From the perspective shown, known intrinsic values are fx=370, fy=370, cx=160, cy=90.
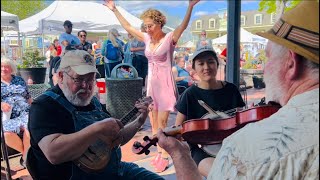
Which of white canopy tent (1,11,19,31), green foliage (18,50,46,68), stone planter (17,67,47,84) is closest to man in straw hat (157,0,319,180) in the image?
white canopy tent (1,11,19,31)

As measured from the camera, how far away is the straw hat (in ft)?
2.25

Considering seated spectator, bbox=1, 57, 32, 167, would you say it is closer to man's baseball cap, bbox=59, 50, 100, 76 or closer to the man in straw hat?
man's baseball cap, bbox=59, 50, 100, 76

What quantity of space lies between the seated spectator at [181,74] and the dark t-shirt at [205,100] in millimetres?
2966

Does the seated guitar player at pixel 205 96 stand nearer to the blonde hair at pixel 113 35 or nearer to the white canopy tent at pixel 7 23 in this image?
the white canopy tent at pixel 7 23

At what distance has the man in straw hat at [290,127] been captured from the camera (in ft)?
2.31

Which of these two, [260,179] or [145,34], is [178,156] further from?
[145,34]

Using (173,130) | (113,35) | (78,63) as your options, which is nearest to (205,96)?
(173,130)

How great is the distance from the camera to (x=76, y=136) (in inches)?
59.9

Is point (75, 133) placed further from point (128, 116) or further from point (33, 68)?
point (33, 68)

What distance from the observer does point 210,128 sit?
168 cm

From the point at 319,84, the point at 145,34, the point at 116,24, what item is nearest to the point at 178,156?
the point at 319,84

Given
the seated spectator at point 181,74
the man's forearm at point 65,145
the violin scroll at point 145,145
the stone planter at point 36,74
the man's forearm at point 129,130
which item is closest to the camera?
the man's forearm at point 65,145

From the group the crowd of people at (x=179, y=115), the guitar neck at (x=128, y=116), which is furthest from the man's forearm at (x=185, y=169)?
the guitar neck at (x=128, y=116)

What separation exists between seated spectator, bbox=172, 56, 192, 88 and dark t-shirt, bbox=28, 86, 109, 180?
382 cm
